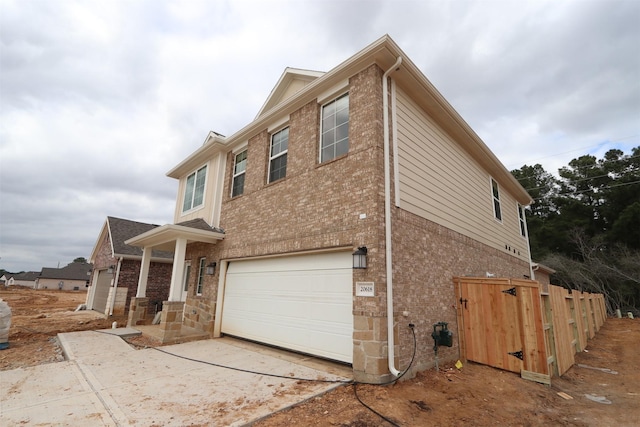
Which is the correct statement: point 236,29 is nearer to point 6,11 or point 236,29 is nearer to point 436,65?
point 6,11

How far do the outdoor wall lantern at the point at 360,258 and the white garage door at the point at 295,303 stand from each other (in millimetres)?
505

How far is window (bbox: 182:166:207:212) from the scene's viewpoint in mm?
11991

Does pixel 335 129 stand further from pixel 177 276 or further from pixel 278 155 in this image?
pixel 177 276

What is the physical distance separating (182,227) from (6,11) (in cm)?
657

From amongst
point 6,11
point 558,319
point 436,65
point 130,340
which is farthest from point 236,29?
point 558,319

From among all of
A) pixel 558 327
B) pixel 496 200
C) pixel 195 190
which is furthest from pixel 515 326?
pixel 195 190

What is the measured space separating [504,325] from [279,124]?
7.55 m

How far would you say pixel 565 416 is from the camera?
440 cm

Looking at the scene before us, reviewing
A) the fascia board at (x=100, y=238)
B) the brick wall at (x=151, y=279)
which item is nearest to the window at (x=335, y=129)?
the brick wall at (x=151, y=279)

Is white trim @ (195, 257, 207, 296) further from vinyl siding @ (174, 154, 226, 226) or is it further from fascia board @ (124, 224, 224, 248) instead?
vinyl siding @ (174, 154, 226, 226)

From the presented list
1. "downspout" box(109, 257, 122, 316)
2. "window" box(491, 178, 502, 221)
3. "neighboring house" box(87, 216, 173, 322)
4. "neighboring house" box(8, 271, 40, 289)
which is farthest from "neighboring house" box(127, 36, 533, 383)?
"neighboring house" box(8, 271, 40, 289)

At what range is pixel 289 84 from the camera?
942 centimetres

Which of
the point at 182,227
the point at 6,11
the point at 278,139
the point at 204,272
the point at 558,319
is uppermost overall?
the point at 6,11

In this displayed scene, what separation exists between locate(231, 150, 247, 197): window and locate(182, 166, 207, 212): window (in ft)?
6.38
